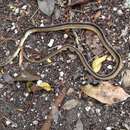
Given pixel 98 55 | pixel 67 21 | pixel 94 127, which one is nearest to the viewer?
pixel 94 127

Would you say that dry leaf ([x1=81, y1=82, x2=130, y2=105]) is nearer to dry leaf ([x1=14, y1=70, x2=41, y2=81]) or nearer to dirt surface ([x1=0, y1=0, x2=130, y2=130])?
dirt surface ([x1=0, y1=0, x2=130, y2=130])

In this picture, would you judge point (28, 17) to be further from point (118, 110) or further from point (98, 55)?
point (118, 110)

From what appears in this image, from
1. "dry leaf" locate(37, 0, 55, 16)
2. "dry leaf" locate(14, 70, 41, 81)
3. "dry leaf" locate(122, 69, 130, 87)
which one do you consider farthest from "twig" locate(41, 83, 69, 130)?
"dry leaf" locate(37, 0, 55, 16)

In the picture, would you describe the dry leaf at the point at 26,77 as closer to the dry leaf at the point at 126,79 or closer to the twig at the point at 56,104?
the twig at the point at 56,104

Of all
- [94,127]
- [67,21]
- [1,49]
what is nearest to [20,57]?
[1,49]

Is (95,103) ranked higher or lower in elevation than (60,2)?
lower

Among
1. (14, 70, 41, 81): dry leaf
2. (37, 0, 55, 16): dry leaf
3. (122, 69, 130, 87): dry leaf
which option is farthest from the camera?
(37, 0, 55, 16): dry leaf

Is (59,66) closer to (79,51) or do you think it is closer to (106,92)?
(79,51)
